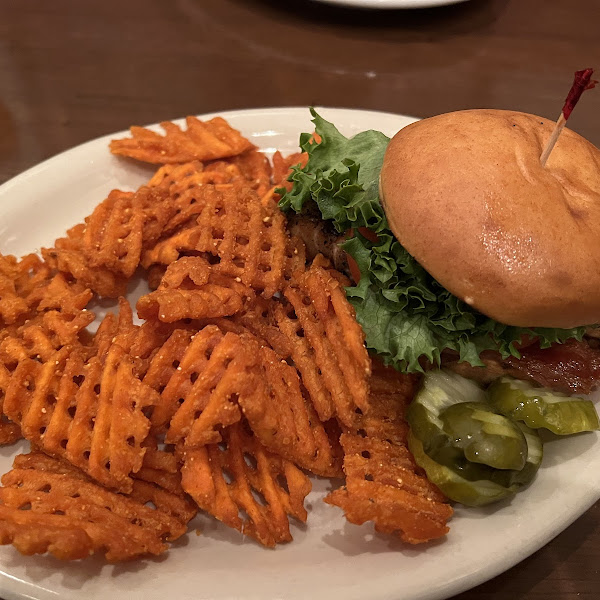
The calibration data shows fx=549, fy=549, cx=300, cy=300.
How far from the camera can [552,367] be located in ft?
5.48

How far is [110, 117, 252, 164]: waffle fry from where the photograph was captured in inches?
88.3

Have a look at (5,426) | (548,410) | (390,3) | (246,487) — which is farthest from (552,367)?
(390,3)

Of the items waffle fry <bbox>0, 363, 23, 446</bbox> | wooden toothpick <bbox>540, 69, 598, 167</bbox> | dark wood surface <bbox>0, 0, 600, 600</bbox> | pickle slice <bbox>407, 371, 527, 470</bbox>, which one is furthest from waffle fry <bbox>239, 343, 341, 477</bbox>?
dark wood surface <bbox>0, 0, 600, 600</bbox>

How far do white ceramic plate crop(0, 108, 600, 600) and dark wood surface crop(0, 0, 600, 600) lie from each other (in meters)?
2.07

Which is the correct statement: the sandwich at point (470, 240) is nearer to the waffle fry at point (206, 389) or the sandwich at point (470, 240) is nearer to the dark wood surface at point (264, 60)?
the waffle fry at point (206, 389)

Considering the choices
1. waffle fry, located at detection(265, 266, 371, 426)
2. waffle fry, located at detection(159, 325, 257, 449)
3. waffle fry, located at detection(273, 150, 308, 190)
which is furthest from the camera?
waffle fry, located at detection(273, 150, 308, 190)

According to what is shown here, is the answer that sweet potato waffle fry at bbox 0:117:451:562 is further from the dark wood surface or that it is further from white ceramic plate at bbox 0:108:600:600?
the dark wood surface

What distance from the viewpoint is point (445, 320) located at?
1.59 meters

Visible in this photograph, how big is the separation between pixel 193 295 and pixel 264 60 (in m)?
2.32

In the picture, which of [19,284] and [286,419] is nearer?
[286,419]

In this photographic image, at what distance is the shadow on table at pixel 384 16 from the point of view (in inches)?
138

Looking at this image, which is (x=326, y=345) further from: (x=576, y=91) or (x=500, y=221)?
(x=576, y=91)

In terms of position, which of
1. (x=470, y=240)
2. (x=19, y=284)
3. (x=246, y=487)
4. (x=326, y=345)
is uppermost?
(x=470, y=240)

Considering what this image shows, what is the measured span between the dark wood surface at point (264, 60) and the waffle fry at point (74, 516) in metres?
1.83
